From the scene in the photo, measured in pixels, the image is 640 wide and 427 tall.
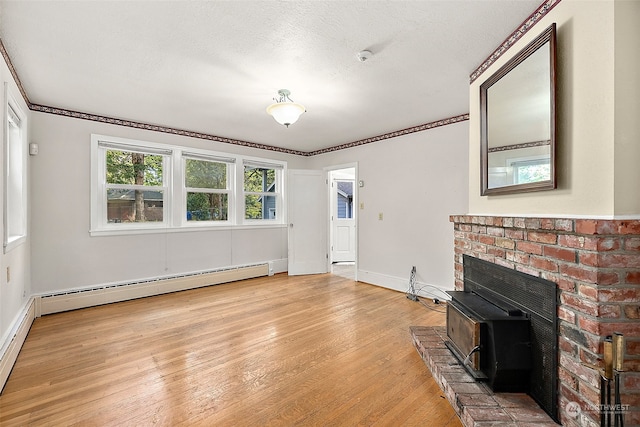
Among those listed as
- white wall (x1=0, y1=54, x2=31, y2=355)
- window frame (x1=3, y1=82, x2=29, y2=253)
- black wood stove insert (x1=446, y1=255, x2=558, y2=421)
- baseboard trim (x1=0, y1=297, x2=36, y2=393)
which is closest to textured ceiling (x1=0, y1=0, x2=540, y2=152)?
white wall (x1=0, y1=54, x2=31, y2=355)

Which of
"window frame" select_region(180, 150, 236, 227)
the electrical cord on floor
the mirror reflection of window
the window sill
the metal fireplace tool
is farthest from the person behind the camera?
the mirror reflection of window

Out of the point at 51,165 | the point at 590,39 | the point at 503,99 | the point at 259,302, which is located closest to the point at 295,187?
the point at 259,302

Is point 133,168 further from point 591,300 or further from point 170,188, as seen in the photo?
point 591,300

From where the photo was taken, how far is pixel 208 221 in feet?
15.6

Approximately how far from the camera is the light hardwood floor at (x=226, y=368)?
1.70 meters

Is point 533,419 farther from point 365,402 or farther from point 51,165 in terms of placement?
point 51,165

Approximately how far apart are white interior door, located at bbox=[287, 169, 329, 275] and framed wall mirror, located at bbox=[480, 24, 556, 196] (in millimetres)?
3566

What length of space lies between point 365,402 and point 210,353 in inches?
54.6

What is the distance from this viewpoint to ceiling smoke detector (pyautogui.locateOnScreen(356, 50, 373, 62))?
2126mm

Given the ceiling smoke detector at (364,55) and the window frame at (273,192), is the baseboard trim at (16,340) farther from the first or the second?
the ceiling smoke detector at (364,55)

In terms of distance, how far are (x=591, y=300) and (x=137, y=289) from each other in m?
4.67

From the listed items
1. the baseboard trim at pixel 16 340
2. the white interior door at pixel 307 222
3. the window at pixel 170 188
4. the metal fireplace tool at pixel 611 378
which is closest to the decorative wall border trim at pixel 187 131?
the window at pixel 170 188

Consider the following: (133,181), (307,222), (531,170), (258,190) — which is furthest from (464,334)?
(133,181)

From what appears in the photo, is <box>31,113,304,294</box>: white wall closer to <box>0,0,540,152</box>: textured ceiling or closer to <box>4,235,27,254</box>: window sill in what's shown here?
<box>0,0,540,152</box>: textured ceiling
